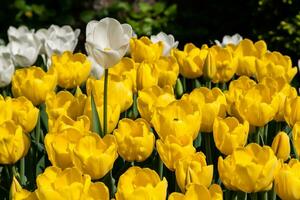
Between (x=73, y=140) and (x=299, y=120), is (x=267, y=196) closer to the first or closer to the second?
(x=299, y=120)

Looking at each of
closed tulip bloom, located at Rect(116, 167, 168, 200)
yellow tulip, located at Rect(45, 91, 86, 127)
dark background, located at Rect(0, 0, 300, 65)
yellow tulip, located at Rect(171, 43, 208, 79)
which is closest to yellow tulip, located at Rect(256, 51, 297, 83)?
yellow tulip, located at Rect(171, 43, 208, 79)

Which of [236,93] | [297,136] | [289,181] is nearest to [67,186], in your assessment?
[289,181]

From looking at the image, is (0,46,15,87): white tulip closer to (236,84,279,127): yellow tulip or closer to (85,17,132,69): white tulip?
(85,17,132,69): white tulip

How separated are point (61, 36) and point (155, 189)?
158 cm

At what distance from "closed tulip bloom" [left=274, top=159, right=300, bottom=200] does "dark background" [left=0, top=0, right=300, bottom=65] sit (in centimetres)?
308

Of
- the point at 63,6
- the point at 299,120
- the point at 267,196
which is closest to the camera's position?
the point at 267,196

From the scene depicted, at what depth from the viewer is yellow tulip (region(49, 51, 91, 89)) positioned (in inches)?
109

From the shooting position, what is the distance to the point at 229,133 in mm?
2180

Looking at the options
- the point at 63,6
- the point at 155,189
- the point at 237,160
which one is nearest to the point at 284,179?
the point at 237,160

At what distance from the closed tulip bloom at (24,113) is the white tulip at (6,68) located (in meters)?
0.42

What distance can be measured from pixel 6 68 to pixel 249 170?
130 centimetres

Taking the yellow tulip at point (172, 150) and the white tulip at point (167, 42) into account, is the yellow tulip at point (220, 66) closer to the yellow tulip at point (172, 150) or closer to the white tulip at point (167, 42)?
the white tulip at point (167, 42)

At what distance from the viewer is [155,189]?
1.88 meters

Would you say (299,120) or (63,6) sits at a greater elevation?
(299,120)
